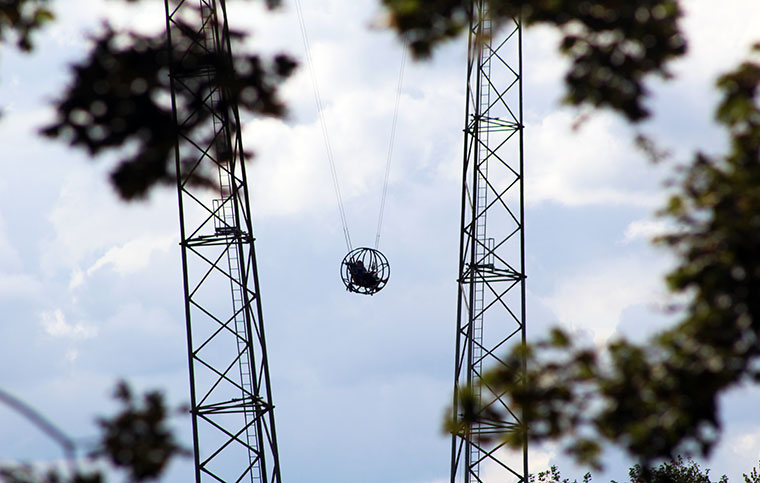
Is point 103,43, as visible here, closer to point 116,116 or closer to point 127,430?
point 116,116

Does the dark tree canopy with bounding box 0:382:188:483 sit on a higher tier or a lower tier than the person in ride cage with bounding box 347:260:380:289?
lower

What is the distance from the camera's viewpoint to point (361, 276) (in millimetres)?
24109

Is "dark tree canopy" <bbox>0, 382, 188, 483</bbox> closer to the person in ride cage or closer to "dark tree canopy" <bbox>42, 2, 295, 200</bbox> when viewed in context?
"dark tree canopy" <bbox>42, 2, 295, 200</bbox>

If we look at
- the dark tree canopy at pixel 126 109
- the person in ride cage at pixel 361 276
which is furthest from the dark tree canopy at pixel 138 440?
the person in ride cage at pixel 361 276

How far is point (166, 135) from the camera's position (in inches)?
323

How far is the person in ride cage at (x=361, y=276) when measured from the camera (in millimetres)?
24047

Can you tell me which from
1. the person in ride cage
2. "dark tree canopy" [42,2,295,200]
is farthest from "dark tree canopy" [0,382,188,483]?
the person in ride cage

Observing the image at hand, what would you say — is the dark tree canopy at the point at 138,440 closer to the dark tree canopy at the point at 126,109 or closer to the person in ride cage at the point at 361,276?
the dark tree canopy at the point at 126,109

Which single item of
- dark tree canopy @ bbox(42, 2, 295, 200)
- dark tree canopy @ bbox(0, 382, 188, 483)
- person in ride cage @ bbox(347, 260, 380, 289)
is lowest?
dark tree canopy @ bbox(0, 382, 188, 483)

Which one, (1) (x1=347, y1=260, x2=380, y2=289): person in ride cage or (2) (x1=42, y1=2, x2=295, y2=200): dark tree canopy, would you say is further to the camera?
(1) (x1=347, y1=260, x2=380, y2=289): person in ride cage

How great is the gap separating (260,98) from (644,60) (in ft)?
9.38

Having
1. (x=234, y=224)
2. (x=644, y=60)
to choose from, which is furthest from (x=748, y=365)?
(x=234, y=224)

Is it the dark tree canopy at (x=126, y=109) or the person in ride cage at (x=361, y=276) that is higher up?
the person in ride cage at (x=361, y=276)

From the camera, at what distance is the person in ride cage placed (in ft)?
78.9
